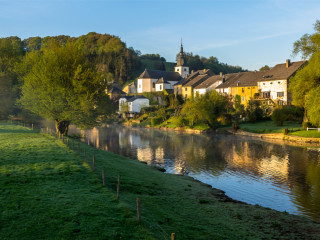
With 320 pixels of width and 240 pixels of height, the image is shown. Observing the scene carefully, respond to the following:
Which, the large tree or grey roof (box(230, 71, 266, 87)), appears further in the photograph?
grey roof (box(230, 71, 266, 87))

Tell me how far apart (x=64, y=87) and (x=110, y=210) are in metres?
34.0

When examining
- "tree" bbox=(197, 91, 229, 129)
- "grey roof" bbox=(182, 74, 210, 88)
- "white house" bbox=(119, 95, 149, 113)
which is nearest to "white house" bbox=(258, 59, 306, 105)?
"tree" bbox=(197, 91, 229, 129)

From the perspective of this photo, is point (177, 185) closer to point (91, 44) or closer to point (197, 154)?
point (197, 154)

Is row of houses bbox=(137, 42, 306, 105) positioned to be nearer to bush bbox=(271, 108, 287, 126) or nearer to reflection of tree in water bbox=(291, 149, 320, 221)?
bush bbox=(271, 108, 287, 126)

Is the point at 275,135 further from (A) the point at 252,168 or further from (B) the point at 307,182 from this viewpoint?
(B) the point at 307,182

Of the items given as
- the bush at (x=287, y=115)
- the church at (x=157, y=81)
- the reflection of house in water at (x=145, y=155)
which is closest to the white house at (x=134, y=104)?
the church at (x=157, y=81)

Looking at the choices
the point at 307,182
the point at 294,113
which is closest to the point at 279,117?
the point at 294,113

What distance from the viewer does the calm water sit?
21.7m

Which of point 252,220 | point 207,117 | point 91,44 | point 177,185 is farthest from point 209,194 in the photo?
point 91,44

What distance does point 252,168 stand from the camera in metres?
32.5

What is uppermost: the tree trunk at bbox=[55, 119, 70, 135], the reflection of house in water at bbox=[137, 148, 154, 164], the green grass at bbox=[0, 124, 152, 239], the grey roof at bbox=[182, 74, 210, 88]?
the grey roof at bbox=[182, 74, 210, 88]

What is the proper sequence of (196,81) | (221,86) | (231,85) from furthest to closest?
(196,81) < (221,86) < (231,85)

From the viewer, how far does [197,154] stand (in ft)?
136

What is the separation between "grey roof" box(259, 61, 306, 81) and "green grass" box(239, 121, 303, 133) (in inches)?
598
